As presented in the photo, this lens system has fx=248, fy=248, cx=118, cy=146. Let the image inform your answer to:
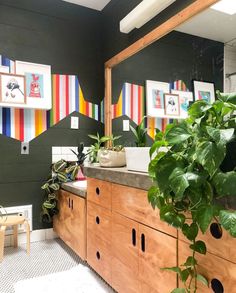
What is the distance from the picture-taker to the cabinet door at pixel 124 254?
4.46 feet

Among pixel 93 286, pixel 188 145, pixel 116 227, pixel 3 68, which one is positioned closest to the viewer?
pixel 188 145

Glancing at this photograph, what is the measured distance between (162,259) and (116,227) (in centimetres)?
43

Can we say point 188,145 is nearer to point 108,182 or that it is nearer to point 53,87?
point 108,182

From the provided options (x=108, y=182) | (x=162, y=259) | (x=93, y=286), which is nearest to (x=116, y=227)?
(x=108, y=182)

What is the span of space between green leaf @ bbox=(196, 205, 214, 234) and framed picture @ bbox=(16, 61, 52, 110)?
210cm

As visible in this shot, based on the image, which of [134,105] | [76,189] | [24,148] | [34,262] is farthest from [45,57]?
[34,262]

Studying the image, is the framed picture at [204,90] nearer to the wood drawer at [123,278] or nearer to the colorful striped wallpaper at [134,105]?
the colorful striped wallpaper at [134,105]

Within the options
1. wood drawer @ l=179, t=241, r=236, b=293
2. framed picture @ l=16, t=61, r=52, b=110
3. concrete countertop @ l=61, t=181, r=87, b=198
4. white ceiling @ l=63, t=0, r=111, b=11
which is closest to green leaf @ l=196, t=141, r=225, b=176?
wood drawer @ l=179, t=241, r=236, b=293

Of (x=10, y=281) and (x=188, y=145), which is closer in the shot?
(x=188, y=145)

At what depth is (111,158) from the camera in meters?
1.84

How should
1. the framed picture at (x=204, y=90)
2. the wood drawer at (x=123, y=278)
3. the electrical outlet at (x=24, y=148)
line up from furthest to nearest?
the electrical outlet at (x=24, y=148) → the framed picture at (x=204, y=90) → the wood drawer at (x=123, y=278)

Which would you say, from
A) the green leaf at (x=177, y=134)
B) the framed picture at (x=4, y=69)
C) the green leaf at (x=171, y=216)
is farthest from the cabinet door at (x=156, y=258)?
the framed picture at (x=4, y=69)

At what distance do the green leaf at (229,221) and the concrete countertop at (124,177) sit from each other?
1.65ft

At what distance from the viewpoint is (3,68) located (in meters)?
2.41
